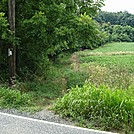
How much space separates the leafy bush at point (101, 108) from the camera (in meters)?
4.35

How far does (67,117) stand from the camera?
4.75 metres

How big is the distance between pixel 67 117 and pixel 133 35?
67561 millimetres

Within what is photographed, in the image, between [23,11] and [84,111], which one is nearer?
[84,111]

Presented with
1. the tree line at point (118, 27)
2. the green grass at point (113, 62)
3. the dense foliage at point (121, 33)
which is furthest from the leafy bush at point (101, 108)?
the dense foliage at point (121, 33)

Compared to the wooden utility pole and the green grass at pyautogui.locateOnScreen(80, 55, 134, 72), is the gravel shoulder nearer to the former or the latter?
the wooden utility pole

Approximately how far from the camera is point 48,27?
328 inches

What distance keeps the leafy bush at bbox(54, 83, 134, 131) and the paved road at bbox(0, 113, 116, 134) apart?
1.44 ft

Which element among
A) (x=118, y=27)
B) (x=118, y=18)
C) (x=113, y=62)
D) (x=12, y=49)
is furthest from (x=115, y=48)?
(x=118, y=18)

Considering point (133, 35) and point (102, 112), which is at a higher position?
point (133, 35)

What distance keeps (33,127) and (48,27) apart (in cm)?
473

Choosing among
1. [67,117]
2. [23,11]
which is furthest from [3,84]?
[67,117]

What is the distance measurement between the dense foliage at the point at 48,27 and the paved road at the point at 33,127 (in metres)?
3.94

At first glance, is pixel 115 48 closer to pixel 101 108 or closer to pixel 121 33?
pixel 121 33

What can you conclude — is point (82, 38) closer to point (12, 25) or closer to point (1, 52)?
point (12, 25)
